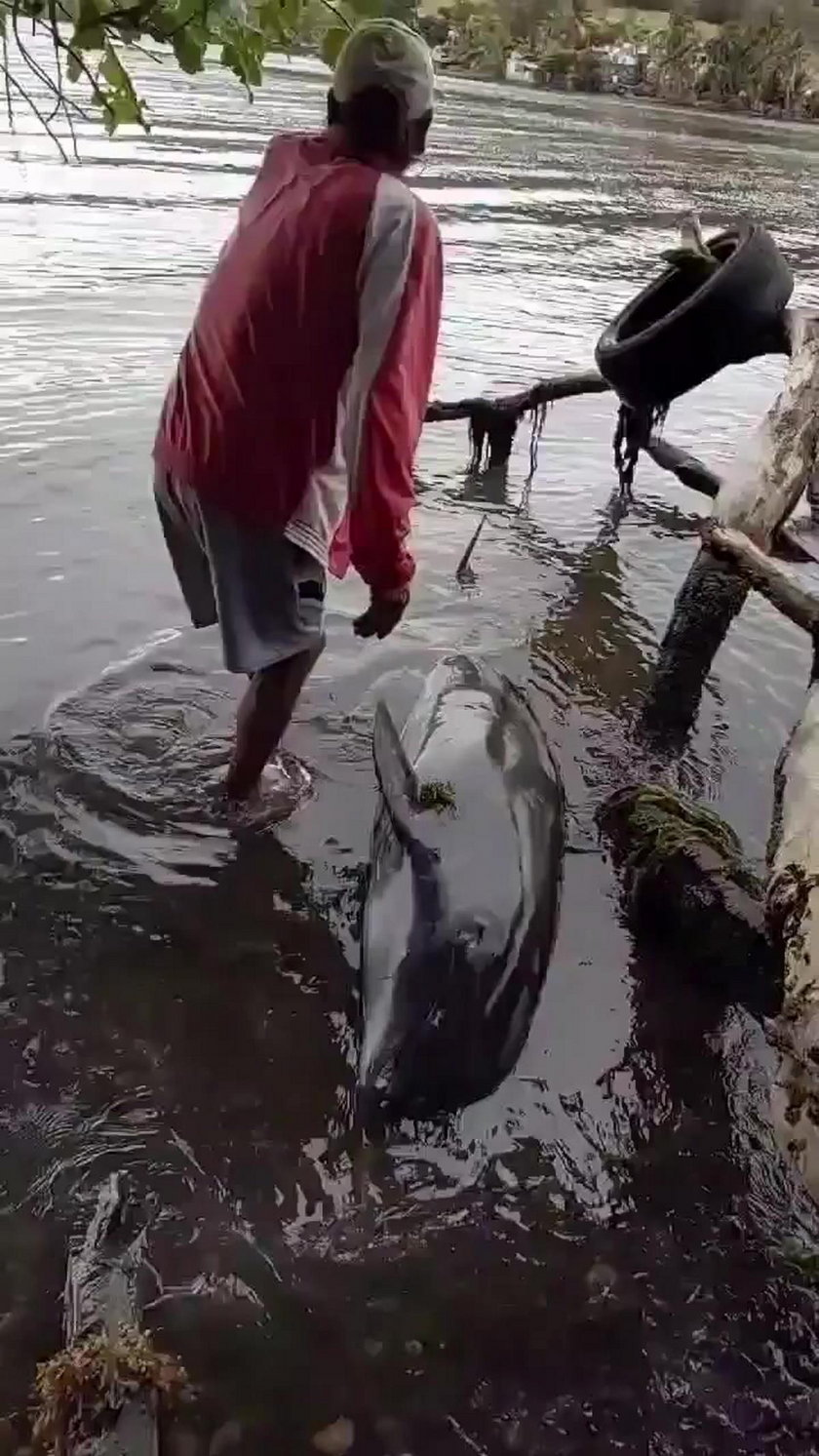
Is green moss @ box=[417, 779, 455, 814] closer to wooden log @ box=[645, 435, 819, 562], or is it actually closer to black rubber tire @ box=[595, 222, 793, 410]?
wooden log @ box=[645, 435, 819, 562]

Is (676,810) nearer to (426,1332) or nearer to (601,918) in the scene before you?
(601,918)

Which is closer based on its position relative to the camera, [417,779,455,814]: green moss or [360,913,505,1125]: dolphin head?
A: [360,913,505,1125]: dolphin head

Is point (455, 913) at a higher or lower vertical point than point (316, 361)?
lower

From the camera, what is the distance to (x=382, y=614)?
383 cm

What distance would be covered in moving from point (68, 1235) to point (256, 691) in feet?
6.13

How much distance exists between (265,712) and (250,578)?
0.55 meters

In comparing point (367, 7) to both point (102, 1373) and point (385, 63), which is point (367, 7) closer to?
point (385, 63)

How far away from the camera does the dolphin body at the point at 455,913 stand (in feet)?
10.4

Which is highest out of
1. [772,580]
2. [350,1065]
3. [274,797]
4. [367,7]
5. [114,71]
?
[367,7]

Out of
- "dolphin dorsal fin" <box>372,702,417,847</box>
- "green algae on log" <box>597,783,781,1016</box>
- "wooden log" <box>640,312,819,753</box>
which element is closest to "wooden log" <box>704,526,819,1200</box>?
"green algae on log" <box>597,783,781,1016</box>

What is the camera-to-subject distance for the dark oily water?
110 inches

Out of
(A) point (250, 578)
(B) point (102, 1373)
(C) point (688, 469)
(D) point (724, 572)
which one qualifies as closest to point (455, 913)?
(A) point (250, 578)

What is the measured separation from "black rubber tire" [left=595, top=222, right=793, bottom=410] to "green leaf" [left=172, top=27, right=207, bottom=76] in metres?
3.91

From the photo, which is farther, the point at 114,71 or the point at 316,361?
the point at 316,361
